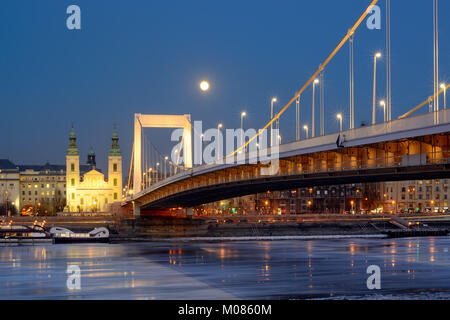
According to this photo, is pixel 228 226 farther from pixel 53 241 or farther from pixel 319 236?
pixel 53 241

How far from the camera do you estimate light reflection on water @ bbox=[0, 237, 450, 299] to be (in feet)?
95.7

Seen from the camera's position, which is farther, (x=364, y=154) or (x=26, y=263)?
(x=26, y=263)

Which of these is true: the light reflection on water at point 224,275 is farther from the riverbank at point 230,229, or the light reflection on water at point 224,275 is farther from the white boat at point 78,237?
the riverbank at point 230,229

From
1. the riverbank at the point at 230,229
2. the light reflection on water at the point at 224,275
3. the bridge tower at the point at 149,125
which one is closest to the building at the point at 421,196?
the riverbank at the point at 230,229

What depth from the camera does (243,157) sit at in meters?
56.8

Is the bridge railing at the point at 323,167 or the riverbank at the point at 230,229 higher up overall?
the bridge railing at the point at 323,167

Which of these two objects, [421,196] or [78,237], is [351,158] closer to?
[78,237]

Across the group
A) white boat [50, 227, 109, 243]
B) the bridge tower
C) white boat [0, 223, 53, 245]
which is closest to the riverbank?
white boat [50, 227, 109, 243]

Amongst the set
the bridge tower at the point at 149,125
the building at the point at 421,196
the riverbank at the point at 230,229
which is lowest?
the riverbank at the point at 230,229

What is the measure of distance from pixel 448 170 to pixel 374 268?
283 inches

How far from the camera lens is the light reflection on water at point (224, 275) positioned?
29.2 meters

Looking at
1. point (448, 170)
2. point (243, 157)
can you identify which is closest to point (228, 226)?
point (243, 157)

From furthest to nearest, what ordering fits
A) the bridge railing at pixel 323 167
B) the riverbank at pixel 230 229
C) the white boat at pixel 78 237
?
the riverbank at pixel 230 229 → the white boat at pixel 78 237 → the bridge railing at pixel 323 167

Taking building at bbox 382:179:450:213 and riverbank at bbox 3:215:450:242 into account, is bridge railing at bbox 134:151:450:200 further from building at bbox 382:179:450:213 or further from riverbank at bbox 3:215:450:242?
building at bbox 382:179:450:213
